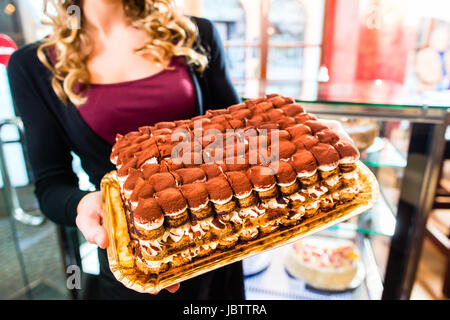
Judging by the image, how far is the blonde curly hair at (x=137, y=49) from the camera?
40.0 inches

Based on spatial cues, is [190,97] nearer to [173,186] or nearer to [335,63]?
[173,186]

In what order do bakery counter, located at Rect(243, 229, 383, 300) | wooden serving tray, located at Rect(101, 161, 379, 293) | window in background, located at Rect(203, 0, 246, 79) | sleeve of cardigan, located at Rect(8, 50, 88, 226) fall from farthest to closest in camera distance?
window in background, located at Rect(203, 0, 246, 79)
bakery counter, located at Rect(243, 229, 383, 300)
sleeve of cardigan, located at Rect(8, 50, 88, 226)
wooden serving tray, located at Rect(101, 161, 379, 293)

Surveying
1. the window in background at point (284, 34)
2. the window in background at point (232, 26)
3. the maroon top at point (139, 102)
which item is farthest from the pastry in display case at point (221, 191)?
the window in background at point (232, 26)

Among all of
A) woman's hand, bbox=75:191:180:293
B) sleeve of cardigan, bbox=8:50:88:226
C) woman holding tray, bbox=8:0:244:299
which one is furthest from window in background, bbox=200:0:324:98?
woman's hand, bbox=75:191:180:293

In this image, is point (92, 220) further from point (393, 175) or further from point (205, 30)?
point (393, 175)

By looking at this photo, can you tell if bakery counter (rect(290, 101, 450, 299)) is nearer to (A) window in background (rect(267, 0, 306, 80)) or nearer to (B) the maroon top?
(B) the maroon top

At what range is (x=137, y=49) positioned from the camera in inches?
43.2

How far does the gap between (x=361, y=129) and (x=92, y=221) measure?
1.15 metres

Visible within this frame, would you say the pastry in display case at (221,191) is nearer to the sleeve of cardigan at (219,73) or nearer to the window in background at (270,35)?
the sleeve of cardigan at (219,73)

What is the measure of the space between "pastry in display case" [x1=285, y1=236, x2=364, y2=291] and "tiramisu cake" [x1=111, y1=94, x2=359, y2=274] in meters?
0.87

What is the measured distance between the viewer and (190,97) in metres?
1.11

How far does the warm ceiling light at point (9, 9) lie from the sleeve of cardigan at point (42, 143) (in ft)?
0.98

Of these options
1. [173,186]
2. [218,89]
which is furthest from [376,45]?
[173,186]

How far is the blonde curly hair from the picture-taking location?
102 cm
